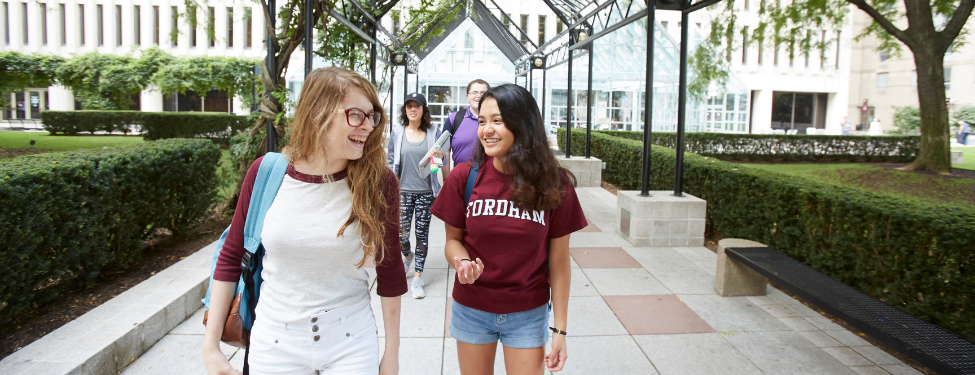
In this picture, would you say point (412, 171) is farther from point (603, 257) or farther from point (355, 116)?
point (355, 116)

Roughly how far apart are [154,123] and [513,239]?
25.0 m

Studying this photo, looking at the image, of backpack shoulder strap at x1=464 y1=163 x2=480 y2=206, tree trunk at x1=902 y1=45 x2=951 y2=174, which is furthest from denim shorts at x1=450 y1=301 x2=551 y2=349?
tree trunk at x1=902 y1=45 x2=951 y2=174

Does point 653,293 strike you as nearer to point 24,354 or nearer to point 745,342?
point 745,342

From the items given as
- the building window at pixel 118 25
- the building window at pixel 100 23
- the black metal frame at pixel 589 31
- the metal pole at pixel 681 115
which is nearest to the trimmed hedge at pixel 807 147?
the black metal frame at pixel 589 31

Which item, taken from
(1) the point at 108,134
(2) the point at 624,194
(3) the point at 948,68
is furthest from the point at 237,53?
(3) the point at 948,68

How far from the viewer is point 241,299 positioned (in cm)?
167

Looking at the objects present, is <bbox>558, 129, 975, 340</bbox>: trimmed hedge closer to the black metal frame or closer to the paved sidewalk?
the paved sidewalk

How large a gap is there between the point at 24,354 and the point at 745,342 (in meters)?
A: 4.18

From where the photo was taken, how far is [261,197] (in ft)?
5.25

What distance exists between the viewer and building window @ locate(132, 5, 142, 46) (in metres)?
38.3

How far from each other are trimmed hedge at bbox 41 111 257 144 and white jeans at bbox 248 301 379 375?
23.2 m

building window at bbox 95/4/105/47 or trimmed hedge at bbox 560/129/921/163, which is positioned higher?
building window at bbox 95/4/105/47

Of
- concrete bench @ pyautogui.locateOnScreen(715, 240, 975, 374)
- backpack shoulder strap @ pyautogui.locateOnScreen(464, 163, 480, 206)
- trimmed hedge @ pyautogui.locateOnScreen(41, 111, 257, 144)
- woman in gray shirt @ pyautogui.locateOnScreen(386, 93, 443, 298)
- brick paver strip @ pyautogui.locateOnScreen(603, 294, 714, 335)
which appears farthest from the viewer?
trimmed hedge @ pyautogui.locateOnScreen(41, 111, 257, 144)

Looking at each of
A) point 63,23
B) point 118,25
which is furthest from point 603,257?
point 63,23
